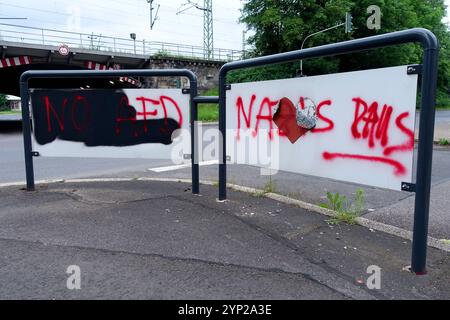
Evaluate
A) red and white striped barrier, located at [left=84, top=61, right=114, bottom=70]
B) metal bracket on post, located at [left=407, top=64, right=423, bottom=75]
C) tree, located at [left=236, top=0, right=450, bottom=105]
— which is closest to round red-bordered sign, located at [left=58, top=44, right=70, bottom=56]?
red and white striped barrier, located at [left=84, top=61, right=114, bottom=70]

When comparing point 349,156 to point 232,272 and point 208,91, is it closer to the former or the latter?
point 232,272

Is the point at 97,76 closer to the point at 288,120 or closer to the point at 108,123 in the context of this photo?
the point at 108,123

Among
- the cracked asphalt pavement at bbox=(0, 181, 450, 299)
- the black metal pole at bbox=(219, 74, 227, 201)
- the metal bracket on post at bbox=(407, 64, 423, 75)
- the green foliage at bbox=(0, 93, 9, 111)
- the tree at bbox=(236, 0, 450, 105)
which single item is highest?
the tree at bbox=(236, 0, 450, 105)

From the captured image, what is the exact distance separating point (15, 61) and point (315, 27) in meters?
21.8

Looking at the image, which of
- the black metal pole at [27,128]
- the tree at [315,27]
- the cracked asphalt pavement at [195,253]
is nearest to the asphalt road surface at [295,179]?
the cracked asphalt pavement at [195,253]

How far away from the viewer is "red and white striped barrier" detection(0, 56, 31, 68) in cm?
2505

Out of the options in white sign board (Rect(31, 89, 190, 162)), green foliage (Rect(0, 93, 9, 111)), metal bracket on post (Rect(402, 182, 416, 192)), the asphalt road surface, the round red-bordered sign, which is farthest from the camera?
green foliage (Rect(0, 93, 9, 111))

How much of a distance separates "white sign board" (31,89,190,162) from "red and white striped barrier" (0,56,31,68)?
23.5 m

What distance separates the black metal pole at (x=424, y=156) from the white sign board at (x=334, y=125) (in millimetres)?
155

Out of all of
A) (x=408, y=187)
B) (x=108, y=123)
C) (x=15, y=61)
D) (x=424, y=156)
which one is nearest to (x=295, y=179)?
(x=108, y=123)

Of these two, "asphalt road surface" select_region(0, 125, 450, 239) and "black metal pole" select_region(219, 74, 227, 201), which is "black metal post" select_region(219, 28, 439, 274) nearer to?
"asphalt road surface" select_region(0, 125, 450, 239)

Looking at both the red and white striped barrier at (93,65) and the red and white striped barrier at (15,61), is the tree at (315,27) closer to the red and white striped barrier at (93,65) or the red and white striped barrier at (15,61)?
the red and white striped barrier at (93,65)

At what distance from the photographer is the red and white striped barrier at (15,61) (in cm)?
2505
